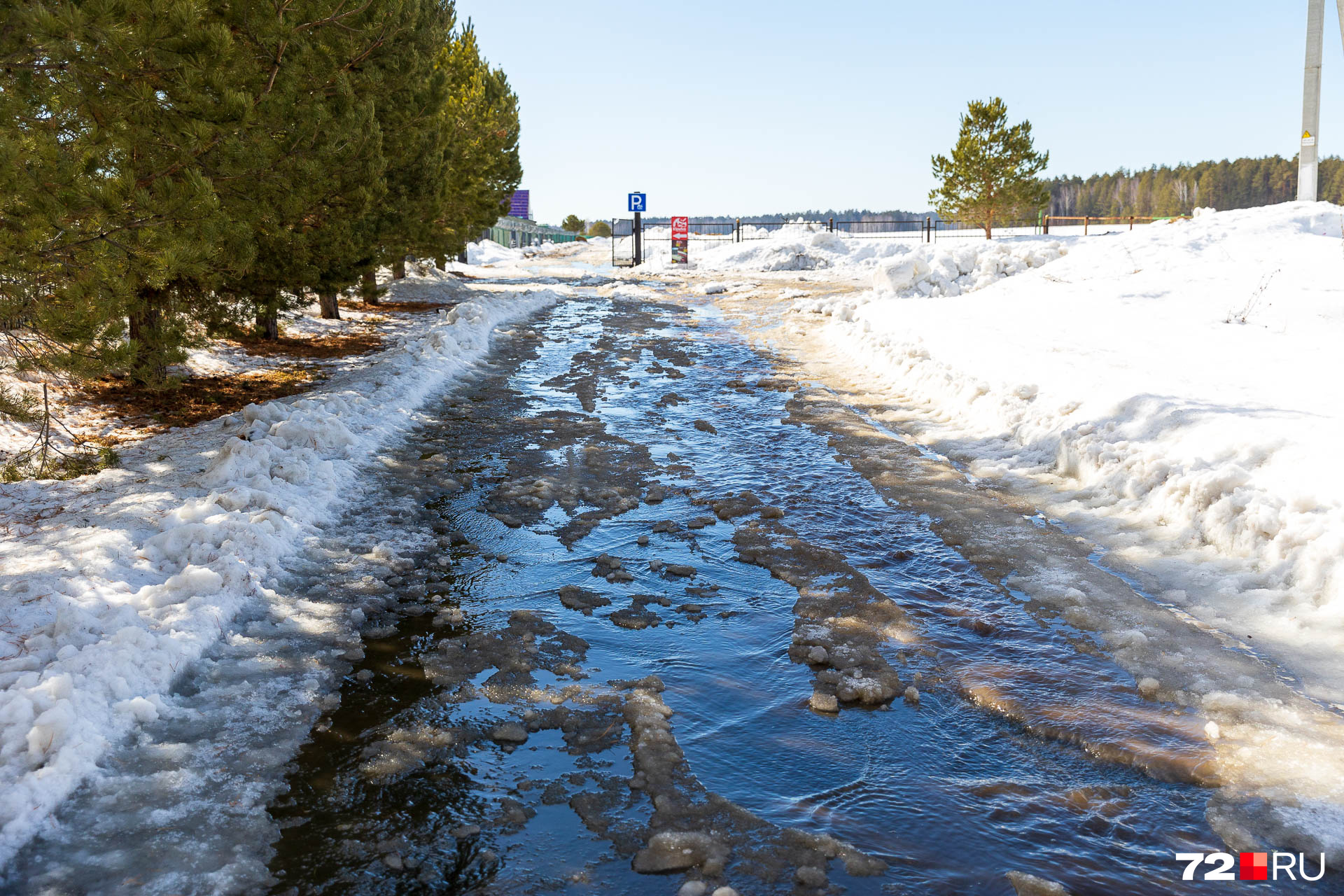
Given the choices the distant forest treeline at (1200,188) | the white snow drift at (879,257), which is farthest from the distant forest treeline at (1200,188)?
the white snow drift at (879,257)

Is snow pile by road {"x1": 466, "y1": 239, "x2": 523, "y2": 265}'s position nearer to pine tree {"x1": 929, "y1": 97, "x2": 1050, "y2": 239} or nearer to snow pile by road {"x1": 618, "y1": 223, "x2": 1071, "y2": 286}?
snow pile by road {"x1": 618, "y1": 223, "x2": 1071, "y2": 286}

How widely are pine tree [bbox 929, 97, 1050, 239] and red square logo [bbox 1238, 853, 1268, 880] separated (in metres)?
46.2

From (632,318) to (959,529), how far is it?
16.0m

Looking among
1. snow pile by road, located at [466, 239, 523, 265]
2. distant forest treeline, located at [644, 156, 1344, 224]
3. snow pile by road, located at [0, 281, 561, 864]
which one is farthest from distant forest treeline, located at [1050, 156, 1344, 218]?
snow pile by road, located at [0, 281, 561, 864]

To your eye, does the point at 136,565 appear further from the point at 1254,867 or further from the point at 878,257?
the point at 878,257

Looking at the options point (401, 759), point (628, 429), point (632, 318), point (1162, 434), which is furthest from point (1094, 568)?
point (632, 318)

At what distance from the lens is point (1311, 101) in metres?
17.5

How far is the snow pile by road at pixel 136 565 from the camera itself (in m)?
3.72

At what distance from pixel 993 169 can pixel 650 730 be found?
156 ft

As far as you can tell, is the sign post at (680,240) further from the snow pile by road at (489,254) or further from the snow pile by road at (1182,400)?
the snow pile by road at (1182,400)

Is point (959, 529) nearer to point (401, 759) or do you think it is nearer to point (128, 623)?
point (401, 759)

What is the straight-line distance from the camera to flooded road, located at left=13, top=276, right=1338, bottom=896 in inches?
129

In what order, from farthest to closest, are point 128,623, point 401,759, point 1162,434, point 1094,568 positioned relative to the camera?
1. point 1162,434
2. point 1094,568
3. point 128,623
4. point 401,759

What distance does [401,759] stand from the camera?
3.92 meters
